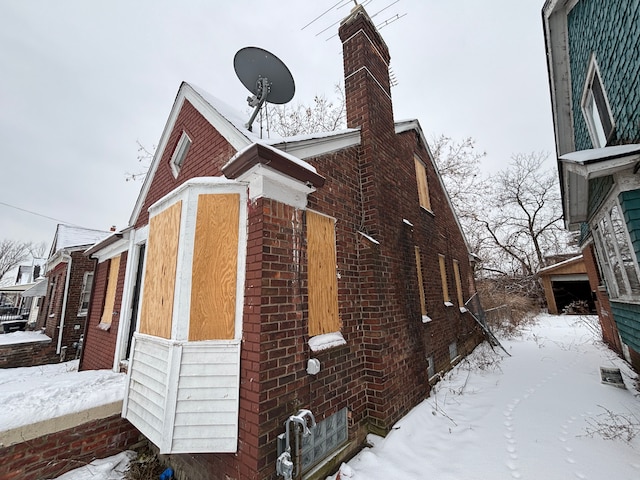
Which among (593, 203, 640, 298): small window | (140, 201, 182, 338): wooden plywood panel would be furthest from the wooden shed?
(140, 201, 182, 338): wooden plywood panel

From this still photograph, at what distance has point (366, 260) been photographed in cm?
432

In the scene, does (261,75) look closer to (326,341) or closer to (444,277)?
(326,341)

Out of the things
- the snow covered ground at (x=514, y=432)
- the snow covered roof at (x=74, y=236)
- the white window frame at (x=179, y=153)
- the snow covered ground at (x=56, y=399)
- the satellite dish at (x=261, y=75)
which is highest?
the snow covered roof at (x=74, y=236)

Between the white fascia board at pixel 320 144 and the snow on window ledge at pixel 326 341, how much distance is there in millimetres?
2411

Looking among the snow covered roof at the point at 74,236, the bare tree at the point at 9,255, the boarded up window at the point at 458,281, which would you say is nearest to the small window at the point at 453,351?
the boarded up window at the point at 458,281

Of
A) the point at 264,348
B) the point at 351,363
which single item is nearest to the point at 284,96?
the point at 264,348

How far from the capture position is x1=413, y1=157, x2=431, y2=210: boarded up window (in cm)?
778

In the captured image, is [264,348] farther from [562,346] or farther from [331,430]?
[562,346]

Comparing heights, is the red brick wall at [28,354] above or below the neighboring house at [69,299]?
below

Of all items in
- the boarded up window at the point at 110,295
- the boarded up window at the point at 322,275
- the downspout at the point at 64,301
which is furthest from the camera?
the downspout at the point at 64,301

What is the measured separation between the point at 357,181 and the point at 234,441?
394 centimetres

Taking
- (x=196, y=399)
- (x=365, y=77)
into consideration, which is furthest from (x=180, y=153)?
(x=196, y=399)

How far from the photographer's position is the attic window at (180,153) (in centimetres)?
543

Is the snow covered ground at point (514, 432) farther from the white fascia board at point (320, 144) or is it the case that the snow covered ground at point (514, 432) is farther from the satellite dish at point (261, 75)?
the satellite dish at point (261, 75)
